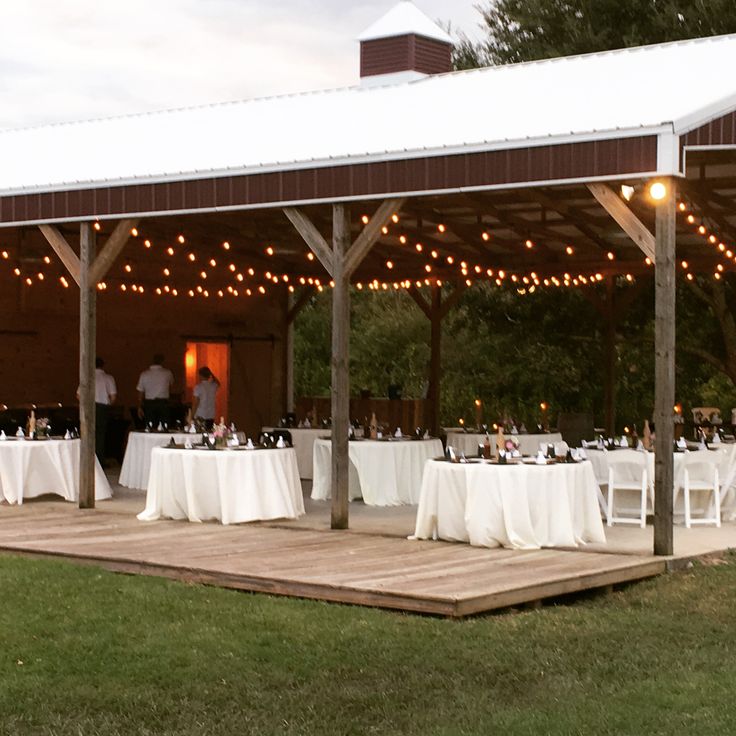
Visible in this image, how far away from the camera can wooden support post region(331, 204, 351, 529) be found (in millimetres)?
11445

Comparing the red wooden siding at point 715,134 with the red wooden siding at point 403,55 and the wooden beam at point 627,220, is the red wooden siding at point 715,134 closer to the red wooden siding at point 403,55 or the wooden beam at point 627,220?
the wooden beam at point 627,220

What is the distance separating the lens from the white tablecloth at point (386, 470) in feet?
45.8

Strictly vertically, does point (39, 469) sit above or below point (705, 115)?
below

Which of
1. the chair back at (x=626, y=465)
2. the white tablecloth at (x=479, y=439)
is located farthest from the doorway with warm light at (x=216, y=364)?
the chair back at (x=626, y=465)

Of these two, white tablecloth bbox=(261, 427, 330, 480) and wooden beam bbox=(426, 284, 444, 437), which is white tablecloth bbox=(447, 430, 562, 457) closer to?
white tablecloth bbox=(261, 427, 330, 480)

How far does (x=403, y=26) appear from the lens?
719 inches

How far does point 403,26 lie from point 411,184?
771 centimetres

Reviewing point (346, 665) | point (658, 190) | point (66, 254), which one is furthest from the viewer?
point (66, 254)

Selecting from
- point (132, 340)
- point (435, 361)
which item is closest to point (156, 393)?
point (132, 340)

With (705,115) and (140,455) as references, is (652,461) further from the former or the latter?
(140,455)

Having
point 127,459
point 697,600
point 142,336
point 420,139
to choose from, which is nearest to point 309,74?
point 142,336

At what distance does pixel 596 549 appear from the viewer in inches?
405

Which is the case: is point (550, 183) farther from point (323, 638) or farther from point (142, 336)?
point (142, 336)

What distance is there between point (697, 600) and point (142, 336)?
12.9 metres
